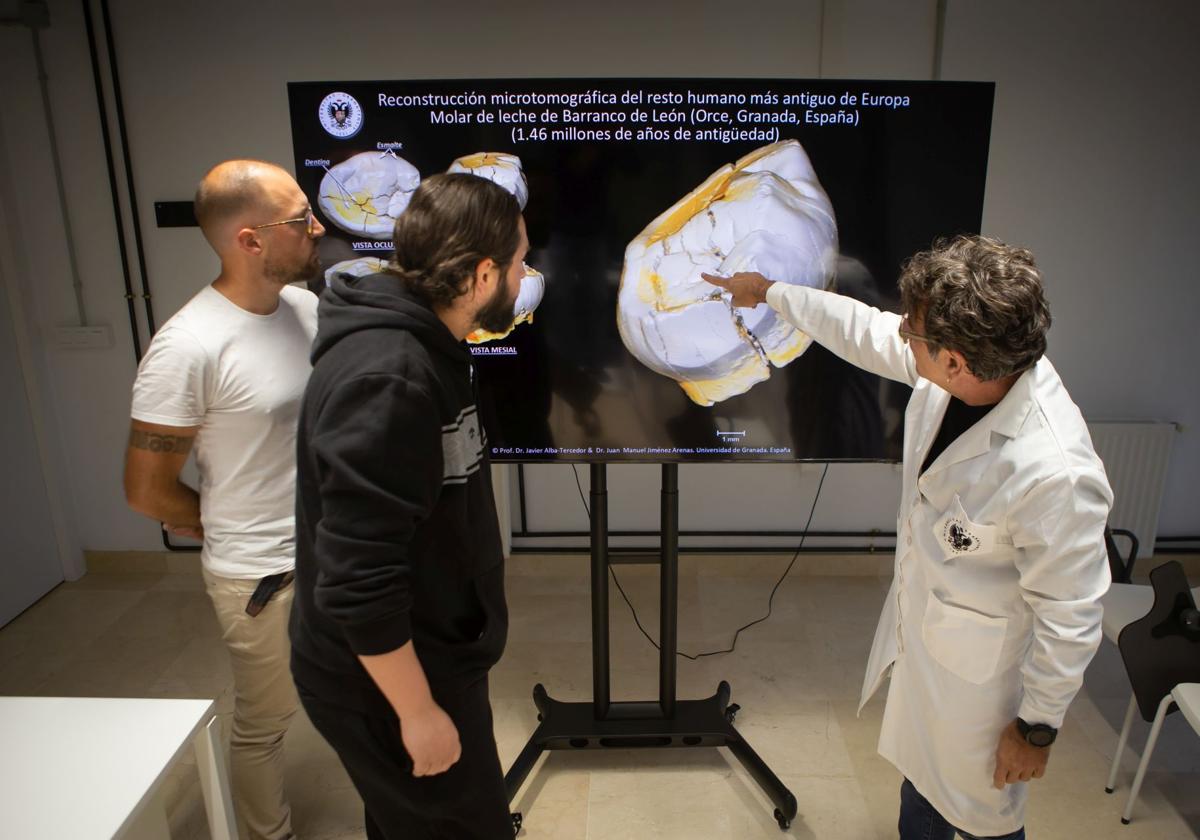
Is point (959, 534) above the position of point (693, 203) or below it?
below

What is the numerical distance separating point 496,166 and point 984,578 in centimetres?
140

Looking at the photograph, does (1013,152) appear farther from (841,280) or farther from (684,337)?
(684,337)

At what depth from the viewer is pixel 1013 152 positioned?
308 centimetres

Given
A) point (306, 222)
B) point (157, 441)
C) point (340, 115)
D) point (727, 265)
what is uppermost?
point (340, 115)

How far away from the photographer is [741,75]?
3.03m

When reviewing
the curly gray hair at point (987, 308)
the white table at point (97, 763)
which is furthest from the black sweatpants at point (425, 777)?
the curly gray hair at point (987, 308)

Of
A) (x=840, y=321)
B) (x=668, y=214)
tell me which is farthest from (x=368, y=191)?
(x=840, y=321)

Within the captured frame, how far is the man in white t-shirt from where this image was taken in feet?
5.55

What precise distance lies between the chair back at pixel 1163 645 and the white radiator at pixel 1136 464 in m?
1.18

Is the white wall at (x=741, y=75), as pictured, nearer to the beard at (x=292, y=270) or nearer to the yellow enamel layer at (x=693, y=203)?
the yellow enamel layer at (x=693, y=203)

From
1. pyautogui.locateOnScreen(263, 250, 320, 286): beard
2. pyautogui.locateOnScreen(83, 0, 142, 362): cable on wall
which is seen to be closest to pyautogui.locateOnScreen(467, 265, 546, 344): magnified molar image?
pyautogui.locateOnScreen(263, 250, 320, 286): beard

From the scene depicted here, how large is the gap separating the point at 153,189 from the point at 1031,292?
3232 mm

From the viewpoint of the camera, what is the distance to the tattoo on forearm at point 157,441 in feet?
5.56

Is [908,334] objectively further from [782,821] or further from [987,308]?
[782,821]
